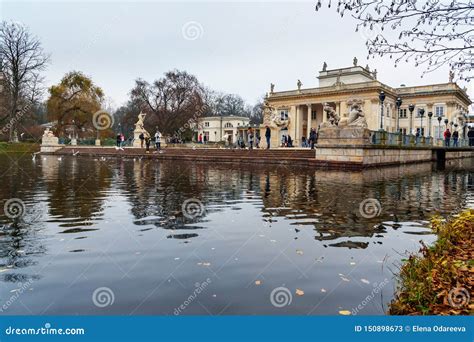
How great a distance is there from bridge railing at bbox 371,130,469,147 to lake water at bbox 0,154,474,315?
1423 cm

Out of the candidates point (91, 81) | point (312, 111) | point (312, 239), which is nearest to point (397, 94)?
point (312, 111)

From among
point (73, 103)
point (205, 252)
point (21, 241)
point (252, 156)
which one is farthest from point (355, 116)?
point (73, 103)

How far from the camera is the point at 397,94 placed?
6931cm

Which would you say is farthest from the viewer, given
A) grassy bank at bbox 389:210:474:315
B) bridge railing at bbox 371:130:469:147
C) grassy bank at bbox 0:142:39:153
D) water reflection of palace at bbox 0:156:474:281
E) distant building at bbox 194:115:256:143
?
distant building at bbox 194:115:256:143

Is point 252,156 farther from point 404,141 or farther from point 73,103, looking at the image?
point 73,103

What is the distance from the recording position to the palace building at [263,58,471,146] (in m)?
62.6

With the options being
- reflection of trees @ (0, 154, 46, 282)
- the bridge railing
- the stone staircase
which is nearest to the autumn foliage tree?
the stone staircase

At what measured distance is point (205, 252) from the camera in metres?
5.32

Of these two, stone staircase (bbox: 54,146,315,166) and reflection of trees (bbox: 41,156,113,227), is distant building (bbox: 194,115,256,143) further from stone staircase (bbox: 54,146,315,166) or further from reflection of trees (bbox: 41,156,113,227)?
reflection of trees (bbox: 41,156,113,227)

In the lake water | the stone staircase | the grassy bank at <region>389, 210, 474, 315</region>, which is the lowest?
the lake water

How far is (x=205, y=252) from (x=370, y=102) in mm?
62536

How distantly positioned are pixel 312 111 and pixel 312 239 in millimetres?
70464

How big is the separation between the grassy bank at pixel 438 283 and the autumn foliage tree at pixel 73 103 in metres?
64.5

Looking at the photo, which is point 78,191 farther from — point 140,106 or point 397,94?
point 397,94
